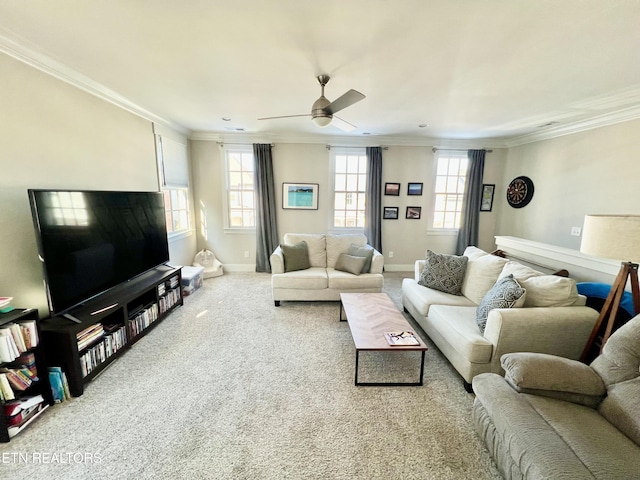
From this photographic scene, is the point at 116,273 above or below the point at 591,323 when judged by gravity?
above

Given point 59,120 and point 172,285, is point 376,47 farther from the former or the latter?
point 172,285

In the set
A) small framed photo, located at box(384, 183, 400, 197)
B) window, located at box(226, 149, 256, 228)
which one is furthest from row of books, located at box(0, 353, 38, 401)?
small framed photo, located at box(384, 183, 400, 197)

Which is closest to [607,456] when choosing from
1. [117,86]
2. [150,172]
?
[117,86]

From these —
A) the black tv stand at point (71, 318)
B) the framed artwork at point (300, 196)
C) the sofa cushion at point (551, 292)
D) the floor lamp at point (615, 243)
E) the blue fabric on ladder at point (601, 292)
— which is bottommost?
the black tv stand at point (71, 318)

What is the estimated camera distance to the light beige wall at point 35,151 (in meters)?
1.87

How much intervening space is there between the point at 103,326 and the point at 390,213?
4621mm

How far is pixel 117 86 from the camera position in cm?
263

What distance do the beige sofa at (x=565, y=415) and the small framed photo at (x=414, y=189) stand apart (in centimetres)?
388

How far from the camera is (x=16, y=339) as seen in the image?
159cm

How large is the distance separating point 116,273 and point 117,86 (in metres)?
1.92

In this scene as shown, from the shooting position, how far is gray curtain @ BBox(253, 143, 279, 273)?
15.6 feet

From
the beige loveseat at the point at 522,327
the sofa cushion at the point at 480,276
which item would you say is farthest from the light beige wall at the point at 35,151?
the sofa cushion at the point at 480,276

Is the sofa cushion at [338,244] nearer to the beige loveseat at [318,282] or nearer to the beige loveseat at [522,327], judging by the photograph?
the beige loveseat at [318,282]

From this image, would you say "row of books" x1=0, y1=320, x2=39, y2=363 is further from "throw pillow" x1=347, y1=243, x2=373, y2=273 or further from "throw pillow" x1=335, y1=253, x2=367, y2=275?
"throw pillow" x1=347, y1=243, x2=373, y2=273
